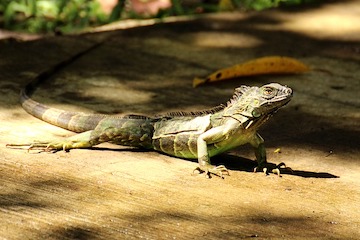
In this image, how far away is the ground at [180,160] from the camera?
11.1ft

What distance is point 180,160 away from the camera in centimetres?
423

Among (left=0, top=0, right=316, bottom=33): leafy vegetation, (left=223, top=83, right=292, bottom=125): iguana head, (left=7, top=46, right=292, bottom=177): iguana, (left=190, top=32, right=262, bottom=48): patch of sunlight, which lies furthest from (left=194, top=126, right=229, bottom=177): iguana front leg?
(left=0, top=0, right=316, bottom=33): leafy vegetation

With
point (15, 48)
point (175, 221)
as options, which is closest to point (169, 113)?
point (175, 221)

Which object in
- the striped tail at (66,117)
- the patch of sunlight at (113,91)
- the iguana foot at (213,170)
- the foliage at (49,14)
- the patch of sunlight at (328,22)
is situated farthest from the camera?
the foliage at (49,14)

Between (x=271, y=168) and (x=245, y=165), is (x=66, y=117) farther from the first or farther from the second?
(x=271, y=168)

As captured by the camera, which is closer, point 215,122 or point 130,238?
point 130,238

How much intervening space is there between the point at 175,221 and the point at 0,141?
1.18m

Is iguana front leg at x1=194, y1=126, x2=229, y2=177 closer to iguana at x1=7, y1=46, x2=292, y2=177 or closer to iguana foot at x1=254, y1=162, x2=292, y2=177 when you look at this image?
iguana at x1=7, y1=46, x2=292, y2=177

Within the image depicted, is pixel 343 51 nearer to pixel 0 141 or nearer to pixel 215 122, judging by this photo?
pixel 215 122

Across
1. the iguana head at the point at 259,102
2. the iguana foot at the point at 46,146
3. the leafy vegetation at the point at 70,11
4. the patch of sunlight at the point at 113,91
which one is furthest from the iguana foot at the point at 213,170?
the leafy vegetation at the point at 70,11

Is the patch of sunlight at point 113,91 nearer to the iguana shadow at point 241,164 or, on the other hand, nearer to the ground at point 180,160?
the ground at point 180,160

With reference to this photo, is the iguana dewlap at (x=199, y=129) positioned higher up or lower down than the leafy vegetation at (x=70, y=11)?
higher up

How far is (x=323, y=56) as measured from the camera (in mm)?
5844

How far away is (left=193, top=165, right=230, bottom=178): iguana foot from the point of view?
13.0 feet
